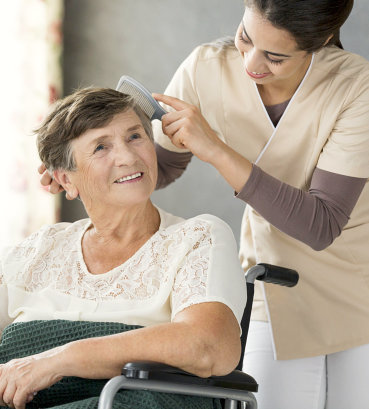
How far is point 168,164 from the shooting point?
222 centimetres

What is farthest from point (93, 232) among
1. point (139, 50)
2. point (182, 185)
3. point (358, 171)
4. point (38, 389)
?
point (139, 50)

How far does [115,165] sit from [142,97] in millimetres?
240

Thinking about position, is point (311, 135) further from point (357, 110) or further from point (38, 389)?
point (38, 389)

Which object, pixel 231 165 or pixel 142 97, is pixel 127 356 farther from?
pixel 142 97

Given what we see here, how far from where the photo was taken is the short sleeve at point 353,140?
73.7 inches

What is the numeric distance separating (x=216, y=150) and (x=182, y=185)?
5.58ft

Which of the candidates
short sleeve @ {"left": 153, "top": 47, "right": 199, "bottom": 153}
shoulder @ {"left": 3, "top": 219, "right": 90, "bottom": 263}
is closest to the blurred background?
short sleeve @ {"left": 153, "top": 47, "right": 199, "bottom": 153}

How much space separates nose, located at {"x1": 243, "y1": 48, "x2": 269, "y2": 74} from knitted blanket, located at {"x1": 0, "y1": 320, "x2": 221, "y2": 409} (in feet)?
2.41

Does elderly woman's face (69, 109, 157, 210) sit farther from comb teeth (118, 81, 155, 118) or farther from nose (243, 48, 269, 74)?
nose (243, 48, 269, 74)

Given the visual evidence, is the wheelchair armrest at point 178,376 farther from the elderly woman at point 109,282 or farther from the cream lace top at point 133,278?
the cream lace top at point 133,278

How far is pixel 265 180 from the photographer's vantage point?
1.81 m

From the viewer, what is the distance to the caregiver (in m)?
1.83

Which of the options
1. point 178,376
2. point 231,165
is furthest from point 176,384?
A: point 231,165

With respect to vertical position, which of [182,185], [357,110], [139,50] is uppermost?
[357,110]
